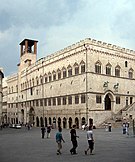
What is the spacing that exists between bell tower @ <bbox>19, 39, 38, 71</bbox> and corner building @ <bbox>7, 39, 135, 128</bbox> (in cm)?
910

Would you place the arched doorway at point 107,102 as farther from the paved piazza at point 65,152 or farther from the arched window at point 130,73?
the paved piazza at point 65,152

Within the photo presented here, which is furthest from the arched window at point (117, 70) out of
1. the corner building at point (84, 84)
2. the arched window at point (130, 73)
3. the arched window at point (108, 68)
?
the arched window at point (130, 73)

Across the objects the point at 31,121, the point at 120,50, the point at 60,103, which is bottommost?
the point at 31,121

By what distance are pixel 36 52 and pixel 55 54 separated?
63.6ft

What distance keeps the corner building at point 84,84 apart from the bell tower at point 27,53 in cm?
910

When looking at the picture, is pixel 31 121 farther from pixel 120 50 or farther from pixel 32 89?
pixel 120 50

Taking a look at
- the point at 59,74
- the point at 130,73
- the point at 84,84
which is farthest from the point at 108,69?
the point at 59,74

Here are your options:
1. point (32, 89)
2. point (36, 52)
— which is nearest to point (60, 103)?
→ point (32, 89)

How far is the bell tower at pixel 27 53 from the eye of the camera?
73225mm

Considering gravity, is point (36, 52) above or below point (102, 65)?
above

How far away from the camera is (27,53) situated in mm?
73375

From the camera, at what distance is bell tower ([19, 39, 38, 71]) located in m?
73.2

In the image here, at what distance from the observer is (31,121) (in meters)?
67.9

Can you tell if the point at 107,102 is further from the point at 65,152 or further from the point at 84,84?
the point at 65,152
